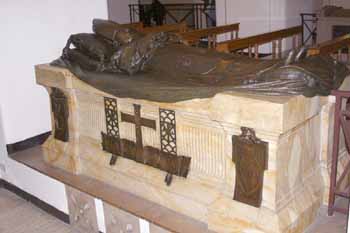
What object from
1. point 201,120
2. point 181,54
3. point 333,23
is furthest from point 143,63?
point 333,23

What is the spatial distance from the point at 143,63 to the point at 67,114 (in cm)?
73

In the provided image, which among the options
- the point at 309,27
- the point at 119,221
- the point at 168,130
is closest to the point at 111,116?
the point at 168,130

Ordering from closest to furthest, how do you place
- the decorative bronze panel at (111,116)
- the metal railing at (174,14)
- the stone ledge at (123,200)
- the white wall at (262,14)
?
the stone ledge at (123,200) → the decorative bronze panel at (111,116) → the white wall at (262,14) → the metal railing at (174,14)

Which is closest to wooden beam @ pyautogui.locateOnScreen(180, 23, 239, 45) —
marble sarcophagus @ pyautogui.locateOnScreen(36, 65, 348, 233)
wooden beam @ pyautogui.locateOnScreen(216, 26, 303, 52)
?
wooden beam @ pyautogui.locateOnScreen(216, 26, 303, 52)

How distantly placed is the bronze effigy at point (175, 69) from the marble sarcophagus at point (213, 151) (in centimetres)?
7

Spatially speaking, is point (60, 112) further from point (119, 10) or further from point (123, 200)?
point (119, 10)

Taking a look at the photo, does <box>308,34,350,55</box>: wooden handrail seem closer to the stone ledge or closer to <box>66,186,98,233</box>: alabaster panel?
the stone ledge

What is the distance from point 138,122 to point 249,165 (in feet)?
2.57

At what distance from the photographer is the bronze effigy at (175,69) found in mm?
2148

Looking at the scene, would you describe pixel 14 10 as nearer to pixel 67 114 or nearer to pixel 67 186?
pixel 67 114

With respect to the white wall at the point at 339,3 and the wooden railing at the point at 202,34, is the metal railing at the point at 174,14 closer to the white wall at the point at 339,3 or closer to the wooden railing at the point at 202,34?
the white wall at the point at 339,3

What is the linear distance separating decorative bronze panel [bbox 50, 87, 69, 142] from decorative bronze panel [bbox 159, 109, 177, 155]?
0.87 m

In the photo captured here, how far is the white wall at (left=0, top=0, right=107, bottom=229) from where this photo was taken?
3.53 m

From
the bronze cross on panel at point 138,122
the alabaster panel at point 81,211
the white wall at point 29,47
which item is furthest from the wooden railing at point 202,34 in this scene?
the alabaster panel at point 81,211
